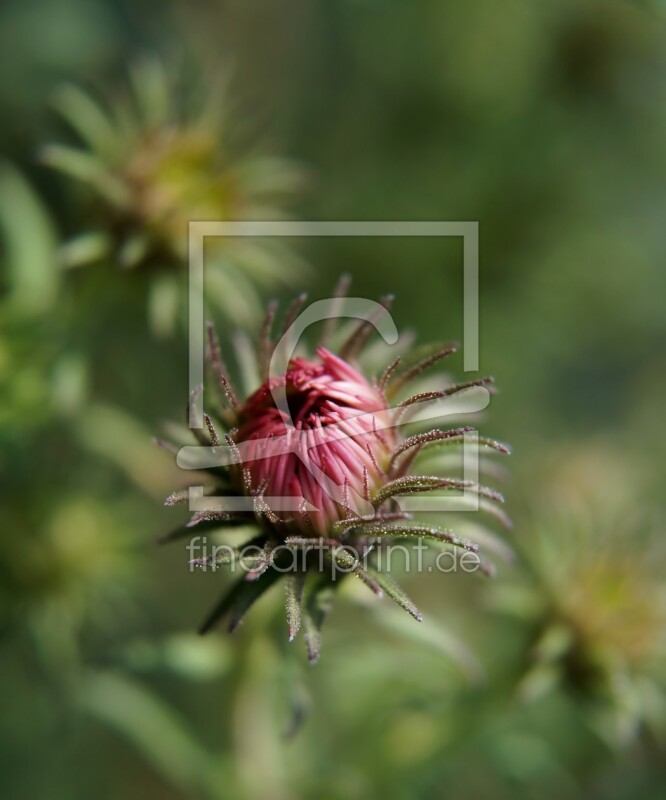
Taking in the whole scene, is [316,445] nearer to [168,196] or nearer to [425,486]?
[425,486]

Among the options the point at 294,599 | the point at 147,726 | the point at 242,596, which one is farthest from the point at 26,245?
the point at 294,599

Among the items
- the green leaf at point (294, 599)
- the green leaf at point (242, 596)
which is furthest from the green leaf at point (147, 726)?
the green leaf at point (294, 599)

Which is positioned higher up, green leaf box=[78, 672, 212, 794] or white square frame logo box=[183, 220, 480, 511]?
white square frame logo box=[183, 220, 480, 511]

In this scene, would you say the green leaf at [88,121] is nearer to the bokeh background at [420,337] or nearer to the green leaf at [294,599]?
the bokeh background at [420,337]

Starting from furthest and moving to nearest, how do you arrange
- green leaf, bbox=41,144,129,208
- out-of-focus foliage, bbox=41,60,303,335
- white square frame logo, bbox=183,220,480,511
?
out-of-focus foliage, bbox=41,60,303,335, green leaf, bbox=41,144,129,208, white square frame logo, bbox=183,220,480,511

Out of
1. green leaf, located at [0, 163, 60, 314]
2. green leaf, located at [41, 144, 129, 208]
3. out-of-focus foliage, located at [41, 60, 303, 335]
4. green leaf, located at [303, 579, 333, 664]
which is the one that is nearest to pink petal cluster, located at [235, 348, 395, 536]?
green leaf, located at [303, 579, 333, 664]

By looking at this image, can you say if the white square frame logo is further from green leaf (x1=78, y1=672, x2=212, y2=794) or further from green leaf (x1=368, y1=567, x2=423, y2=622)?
green leaf (x1=78, y1=672, x2=212, y2=794)
